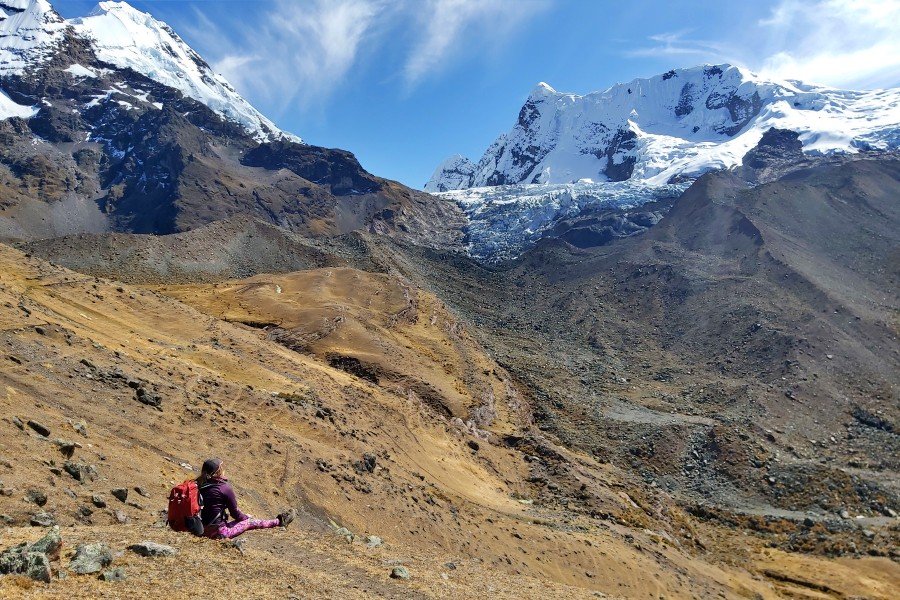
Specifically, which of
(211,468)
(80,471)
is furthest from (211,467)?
(80,471)

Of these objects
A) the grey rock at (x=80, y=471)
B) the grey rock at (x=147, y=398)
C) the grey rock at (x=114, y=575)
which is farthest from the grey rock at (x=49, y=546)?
the grey rock at (x=147, y=398)

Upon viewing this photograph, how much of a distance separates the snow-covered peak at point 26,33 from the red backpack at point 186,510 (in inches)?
7422

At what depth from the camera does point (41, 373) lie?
1661 centimetres

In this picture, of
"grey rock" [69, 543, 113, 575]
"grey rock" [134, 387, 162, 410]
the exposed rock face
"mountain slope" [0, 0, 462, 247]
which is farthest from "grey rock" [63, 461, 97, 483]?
the exposed rock face

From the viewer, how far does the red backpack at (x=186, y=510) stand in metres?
10.3

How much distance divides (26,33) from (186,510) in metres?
207

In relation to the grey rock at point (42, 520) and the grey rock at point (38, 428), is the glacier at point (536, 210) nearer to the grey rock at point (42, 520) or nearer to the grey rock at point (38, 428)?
the grey rock at point (38, 428)

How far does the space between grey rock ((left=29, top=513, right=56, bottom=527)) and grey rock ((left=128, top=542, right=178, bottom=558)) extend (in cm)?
192

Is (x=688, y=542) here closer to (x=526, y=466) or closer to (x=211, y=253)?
(x=526, y=466)

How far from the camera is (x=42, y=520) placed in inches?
393

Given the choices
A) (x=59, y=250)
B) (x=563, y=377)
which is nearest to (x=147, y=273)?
(x=59, y=250)

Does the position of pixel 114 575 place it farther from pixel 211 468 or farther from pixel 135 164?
pixel 135 164

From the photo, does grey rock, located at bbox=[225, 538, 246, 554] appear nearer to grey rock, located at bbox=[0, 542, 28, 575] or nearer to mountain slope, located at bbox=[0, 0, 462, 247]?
grey rock, located at bbox=[0, 542, 28, 575]

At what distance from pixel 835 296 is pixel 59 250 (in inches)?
3396
